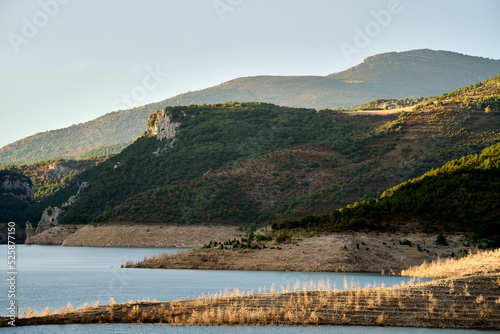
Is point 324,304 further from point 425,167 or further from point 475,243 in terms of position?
point 425,167

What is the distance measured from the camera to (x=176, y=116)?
150625mm

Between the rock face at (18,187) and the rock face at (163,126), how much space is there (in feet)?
105

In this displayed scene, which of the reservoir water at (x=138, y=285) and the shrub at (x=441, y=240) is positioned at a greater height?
the shrub at (x=441, y=240)

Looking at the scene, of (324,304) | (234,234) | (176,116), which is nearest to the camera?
(324,304)

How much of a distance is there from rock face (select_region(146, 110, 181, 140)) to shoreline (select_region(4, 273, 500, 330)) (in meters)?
119

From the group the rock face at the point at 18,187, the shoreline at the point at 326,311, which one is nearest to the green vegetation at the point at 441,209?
the shoreline at the point at 326,311

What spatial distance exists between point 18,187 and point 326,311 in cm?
12889

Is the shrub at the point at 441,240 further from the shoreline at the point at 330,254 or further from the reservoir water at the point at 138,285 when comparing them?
the reservoir water at the point at 138,285

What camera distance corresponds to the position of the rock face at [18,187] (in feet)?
454

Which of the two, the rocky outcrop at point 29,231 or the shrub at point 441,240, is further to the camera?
the rocky outcrop at point 29,231

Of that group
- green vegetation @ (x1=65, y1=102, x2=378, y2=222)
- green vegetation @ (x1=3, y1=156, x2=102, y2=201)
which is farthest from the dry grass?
green vegetation @ (x1=3, y1=156, x2=102, y2=201)

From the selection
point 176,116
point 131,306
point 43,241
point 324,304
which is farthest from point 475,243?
point 176,116

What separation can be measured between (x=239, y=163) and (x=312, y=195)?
2183 cm

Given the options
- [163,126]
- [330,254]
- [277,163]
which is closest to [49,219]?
[163,126]
